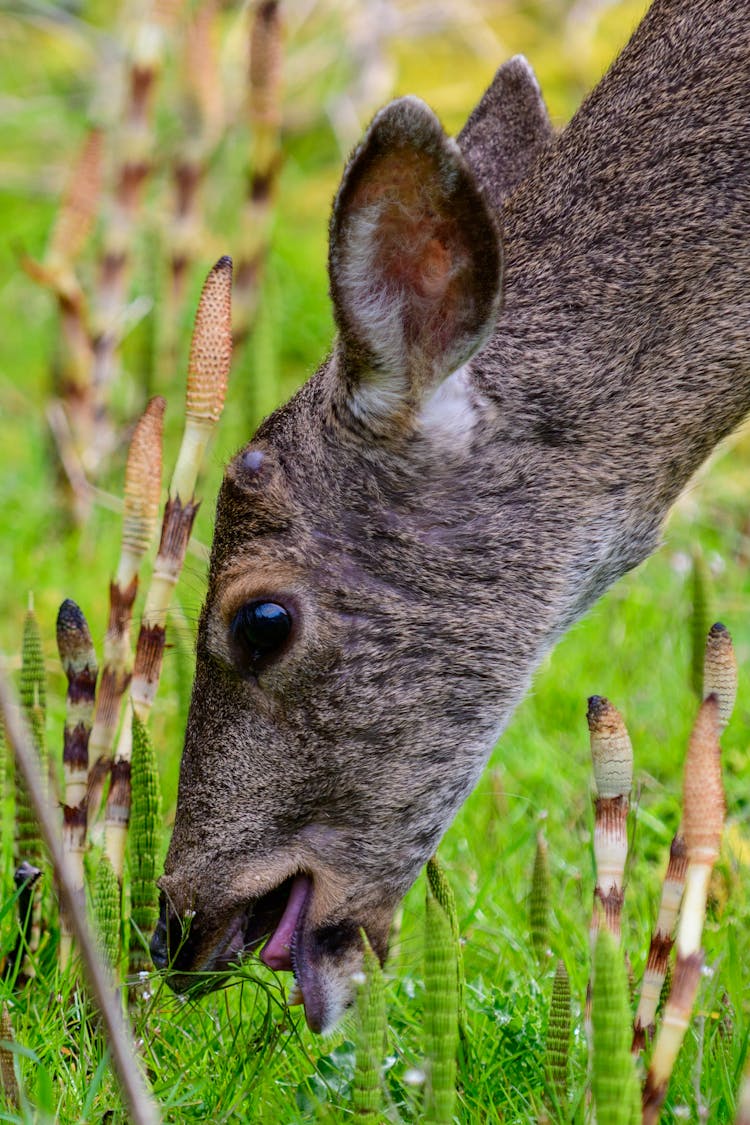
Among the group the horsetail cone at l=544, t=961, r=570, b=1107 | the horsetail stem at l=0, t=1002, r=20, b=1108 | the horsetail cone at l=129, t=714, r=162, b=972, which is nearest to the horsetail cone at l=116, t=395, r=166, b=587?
the horsetail cone at l=129, t=714, r=162, b=972

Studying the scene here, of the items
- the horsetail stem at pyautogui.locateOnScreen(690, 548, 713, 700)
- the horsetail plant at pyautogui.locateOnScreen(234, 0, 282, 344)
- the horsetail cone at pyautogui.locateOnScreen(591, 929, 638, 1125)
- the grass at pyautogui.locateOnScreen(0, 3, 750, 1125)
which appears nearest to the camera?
the horsetail cone at pyautogui.locateOnScreen(591, 929, 638, 1125)

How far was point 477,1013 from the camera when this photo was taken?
2912mm

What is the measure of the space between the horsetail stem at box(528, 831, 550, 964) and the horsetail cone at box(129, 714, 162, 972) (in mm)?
717

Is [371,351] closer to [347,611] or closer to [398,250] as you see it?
[398,250]

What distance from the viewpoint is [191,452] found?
2750mm

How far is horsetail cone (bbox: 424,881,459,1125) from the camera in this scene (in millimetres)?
2084

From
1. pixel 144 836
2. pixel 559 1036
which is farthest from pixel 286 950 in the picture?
pixel 559 1036

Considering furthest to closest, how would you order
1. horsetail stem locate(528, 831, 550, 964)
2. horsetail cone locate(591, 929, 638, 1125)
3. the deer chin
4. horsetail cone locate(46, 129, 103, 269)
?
horsetail cone locate(46, 129, 103, 269) < horsetail stem locate(528, 831, 550, 964) < the deer chin < horsetail cone locate(591, 929, 638, 1125)

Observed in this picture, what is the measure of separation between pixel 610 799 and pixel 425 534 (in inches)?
29.7

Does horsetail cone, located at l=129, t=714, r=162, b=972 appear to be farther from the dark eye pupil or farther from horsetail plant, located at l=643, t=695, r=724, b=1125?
horsetail plant, located at l=643, t=695, r=724, b=1125

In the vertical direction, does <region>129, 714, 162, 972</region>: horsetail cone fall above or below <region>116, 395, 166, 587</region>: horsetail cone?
below

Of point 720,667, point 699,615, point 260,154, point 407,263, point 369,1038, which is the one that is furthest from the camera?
point 260,154

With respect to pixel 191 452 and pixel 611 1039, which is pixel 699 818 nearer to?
pixel 611 1039

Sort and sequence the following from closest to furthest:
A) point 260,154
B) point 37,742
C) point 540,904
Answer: point 37,742
point 540,904
point 260,154
